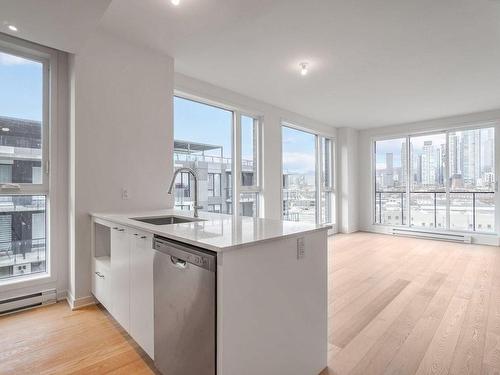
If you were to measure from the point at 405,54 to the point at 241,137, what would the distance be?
8.22 feet

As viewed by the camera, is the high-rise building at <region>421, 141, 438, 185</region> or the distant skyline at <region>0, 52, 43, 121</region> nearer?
the distant skyline at <region>0, 52, 43, 121</region>

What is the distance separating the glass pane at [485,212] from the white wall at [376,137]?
0.11 m

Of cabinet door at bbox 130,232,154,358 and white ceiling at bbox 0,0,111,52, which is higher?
white ceiling at bbox 0,0,111,52

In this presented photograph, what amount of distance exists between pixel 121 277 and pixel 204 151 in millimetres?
2368

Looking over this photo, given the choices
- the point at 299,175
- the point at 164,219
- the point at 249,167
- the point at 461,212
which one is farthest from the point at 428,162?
the point at 164,219

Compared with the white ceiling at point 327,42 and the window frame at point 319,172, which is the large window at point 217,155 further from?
the window frame at point 319,172

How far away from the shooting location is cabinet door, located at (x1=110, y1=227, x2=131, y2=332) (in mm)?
2004

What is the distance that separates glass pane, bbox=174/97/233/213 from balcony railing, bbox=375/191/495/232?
457 centimetres

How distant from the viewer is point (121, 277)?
2.09 meters

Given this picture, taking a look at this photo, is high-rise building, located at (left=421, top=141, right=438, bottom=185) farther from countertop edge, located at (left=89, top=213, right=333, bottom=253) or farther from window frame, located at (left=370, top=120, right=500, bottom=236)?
countertop edge, located at (left=89, top=213, right=333, bottom=253)

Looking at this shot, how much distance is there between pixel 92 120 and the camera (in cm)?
267

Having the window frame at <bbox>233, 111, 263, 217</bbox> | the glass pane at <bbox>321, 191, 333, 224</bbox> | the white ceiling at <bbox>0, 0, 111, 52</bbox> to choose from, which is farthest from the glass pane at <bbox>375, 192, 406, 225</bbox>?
the white ceiling at <bbox>0, 0, 111, 52</bbox>

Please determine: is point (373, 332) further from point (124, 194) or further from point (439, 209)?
point (439, 209)

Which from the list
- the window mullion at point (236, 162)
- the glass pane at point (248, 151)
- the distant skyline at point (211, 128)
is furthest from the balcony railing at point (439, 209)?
the window mullion at point (236, 162)
